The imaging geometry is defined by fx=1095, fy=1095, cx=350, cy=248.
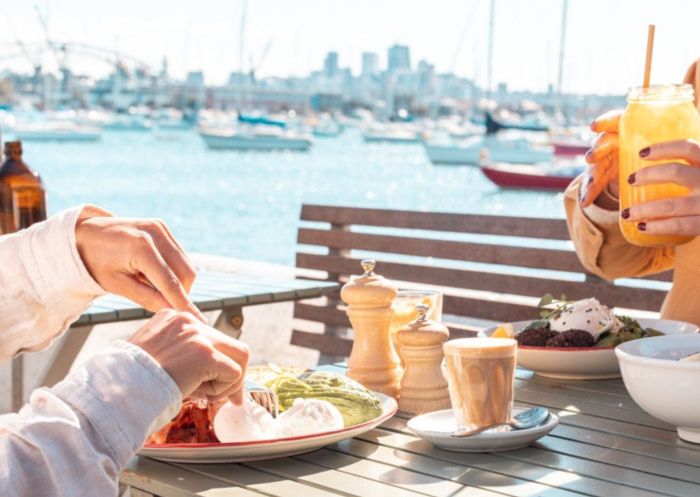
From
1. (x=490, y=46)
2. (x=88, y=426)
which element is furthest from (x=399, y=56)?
(x=88, y=426)

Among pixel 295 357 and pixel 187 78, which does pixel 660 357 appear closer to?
pixel 295 357

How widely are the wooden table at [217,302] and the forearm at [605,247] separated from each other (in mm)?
1008

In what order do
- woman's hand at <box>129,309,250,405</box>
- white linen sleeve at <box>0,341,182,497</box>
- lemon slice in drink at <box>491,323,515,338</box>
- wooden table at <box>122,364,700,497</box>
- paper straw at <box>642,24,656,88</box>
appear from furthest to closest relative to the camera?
lemon slice in drink at <box>491,323,515,338</box>, paper straw at <box>642,24,656,88</box>, wooden table at <box>122,364,700,497</box>, woman's hand at <box>129,309,250,405</box>, white linen sleeve at <box>0,341,182,497</box>

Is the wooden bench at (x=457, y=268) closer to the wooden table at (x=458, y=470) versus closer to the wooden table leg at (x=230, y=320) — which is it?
the wooden table leg at (x=230, y=320)

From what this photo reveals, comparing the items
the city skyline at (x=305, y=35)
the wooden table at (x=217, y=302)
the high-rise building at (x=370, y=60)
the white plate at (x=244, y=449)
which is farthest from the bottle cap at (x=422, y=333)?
the high-rise building at (x=370, y=60)

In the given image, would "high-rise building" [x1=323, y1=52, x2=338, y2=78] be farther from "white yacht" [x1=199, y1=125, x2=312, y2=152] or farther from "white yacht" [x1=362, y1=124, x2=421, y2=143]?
"white yacht" [x1=199, y1=125, x2=312, y2=152]

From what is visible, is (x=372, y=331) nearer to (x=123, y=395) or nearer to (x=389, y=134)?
(x=123, y=395)

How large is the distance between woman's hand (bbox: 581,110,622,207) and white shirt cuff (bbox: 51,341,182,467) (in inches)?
43.0

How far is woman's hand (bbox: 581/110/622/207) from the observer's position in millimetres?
1901

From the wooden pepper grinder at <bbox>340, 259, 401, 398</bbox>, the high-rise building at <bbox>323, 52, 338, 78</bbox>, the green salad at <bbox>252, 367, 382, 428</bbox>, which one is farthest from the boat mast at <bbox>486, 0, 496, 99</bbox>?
the high-rise building at <bbox>323, 52, 338, 78</bbox>

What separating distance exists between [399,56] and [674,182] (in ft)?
237

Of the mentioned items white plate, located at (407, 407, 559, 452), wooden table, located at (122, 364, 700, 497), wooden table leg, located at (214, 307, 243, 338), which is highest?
white plate, located at (407, 407, 559, 452)

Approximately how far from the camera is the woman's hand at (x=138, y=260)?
1.27 metres

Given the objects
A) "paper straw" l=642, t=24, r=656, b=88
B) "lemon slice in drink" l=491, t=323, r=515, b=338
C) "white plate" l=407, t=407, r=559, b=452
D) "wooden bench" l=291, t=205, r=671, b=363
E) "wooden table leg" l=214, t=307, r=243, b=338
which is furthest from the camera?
"wooden bench" l=291, t=205, r=671, b=363
